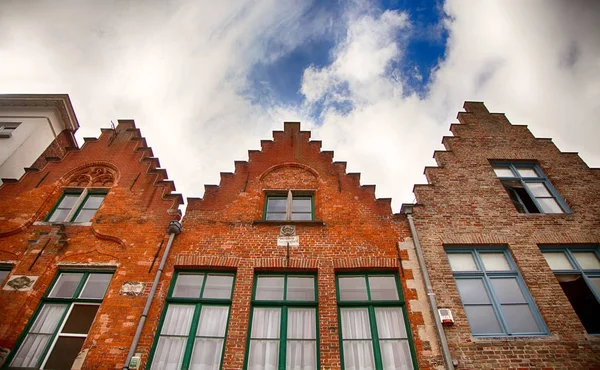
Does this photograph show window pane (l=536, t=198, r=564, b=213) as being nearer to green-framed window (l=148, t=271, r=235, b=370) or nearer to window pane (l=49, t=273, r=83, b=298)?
green-framed window (l=148, t=271, r=235, b=370)

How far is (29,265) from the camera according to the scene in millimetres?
7988

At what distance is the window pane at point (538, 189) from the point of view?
991cm

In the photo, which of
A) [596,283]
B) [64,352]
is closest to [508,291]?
[596,283]

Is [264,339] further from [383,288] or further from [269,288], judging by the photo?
[383,288]

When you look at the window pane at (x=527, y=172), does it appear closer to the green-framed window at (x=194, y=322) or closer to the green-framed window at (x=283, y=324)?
the green-framed window at (x=283, y=324)

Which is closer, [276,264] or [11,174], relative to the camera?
[276,264]

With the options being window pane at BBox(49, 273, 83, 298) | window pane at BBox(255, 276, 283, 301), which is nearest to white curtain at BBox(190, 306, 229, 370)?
window pane at BBox(255, 276, 283, 301)

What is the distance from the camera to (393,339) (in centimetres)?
699

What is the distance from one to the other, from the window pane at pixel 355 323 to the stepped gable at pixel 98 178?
490 centimetres

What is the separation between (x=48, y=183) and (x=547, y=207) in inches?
550

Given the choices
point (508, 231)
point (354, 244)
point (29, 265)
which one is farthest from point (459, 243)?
point (29, 265)

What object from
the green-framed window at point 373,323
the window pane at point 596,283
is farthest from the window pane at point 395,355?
the window pane at point 596,283

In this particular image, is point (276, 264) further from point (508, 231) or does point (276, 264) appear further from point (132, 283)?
point (508, 231)

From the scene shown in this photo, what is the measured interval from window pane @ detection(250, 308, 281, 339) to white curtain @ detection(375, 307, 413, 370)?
209cm
